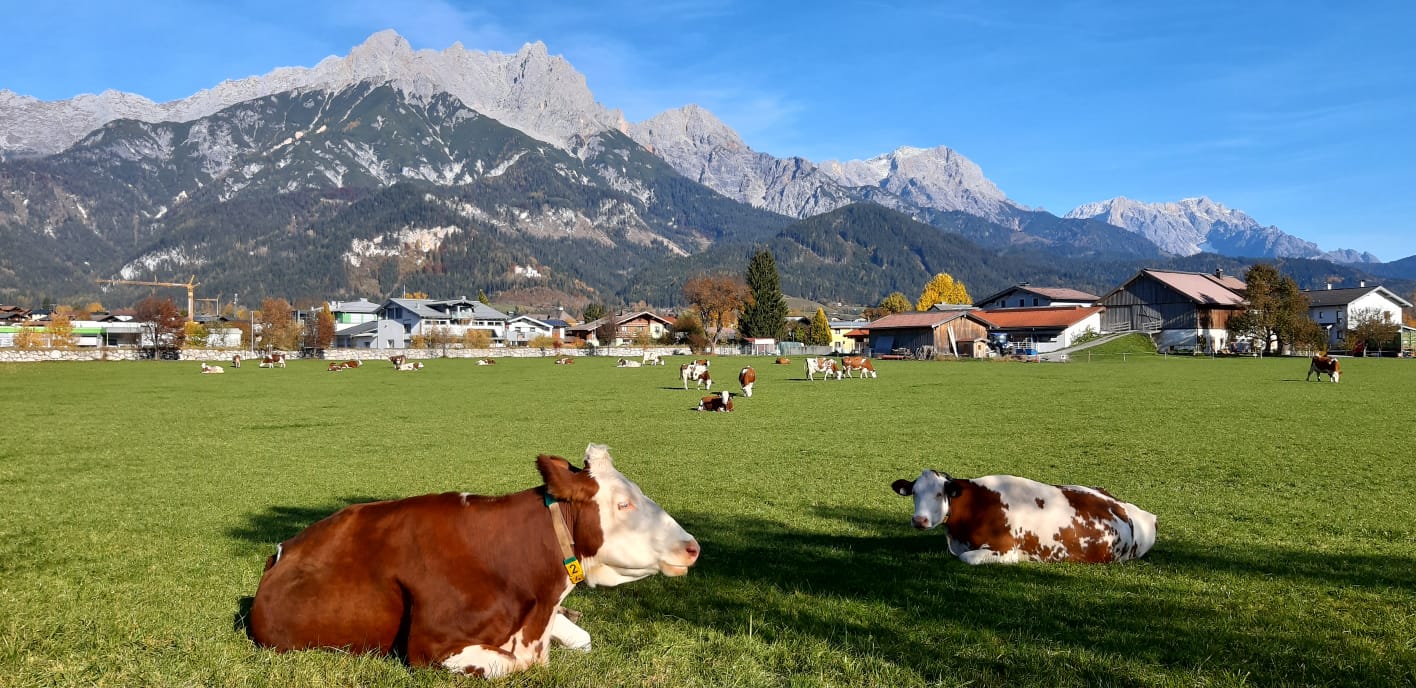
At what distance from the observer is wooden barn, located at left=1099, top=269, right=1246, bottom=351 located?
73.4m

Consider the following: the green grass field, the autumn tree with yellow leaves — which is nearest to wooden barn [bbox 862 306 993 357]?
the autumn tree with yellow leaves

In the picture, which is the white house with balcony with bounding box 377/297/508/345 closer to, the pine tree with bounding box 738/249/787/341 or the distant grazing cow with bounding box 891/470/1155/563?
the pine tree with bounding box 738/249/787/341

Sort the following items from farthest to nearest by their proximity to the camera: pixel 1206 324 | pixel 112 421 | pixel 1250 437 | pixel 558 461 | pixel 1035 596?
pixel 1206 324
pixel 112 421
pixel 1250 437
pixel 1035 596
pixel 558 461

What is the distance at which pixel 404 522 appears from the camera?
13.5 feet

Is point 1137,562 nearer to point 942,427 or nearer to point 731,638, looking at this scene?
point 731,638

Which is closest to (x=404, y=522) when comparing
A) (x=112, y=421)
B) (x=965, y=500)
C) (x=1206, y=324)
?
(x=965, y=500)

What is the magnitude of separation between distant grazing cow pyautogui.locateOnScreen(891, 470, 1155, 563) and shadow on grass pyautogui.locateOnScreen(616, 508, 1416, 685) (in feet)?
0.58

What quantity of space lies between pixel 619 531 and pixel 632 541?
0.08m

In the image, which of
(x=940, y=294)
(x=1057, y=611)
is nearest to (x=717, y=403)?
(x=1057, y=611)

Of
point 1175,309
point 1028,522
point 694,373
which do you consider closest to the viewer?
point 1028,522

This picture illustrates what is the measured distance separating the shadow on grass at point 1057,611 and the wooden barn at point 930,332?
6463 centimetres

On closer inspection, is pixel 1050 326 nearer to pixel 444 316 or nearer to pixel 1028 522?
pixel 1028 522

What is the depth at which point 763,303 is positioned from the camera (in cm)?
9912

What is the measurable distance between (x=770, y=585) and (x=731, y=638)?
3.78 ft
